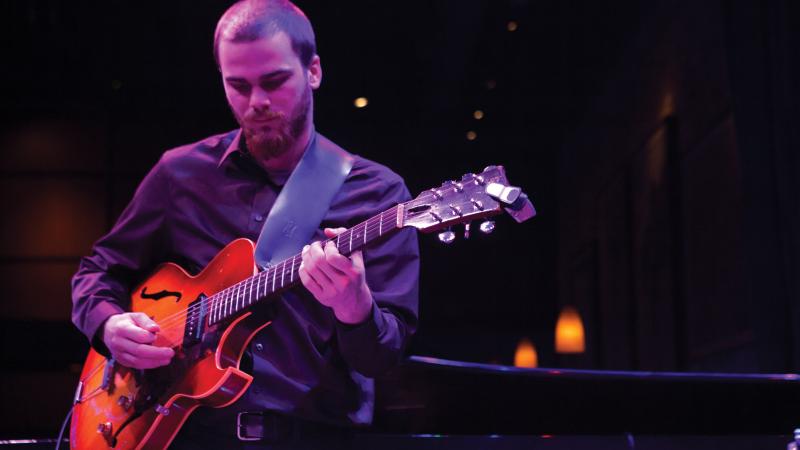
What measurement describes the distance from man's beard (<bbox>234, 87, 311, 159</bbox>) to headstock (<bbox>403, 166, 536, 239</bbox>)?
0.42 meters

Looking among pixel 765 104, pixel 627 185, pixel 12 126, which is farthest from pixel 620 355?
pixel 12 126

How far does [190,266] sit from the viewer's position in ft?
7.22

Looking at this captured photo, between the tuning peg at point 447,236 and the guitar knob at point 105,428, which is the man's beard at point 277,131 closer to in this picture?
the tuning peg at point 447,236

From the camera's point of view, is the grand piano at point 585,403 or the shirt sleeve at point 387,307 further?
the grand piano at point 585,403

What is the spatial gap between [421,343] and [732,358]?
252 inches

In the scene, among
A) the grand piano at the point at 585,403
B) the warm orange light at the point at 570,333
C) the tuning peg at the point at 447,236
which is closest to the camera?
the tuning peg at the point at 447,236

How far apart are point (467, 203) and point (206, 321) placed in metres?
0.64

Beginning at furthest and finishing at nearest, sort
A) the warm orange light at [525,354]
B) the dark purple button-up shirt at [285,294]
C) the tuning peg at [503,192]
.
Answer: the warm orange light at [525,354], the dark purple button-up shirt at [285,294], the tuning peg at [503,192]

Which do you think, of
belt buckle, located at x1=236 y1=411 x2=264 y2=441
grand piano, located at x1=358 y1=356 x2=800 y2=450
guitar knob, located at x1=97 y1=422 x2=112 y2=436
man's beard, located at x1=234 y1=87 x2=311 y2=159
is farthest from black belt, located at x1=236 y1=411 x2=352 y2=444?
grand piano, located at x1=358 y1=356 x2=800 y2=450

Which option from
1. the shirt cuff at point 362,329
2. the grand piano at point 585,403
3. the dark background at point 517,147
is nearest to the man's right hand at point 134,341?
the shirt cuff at point 362,329

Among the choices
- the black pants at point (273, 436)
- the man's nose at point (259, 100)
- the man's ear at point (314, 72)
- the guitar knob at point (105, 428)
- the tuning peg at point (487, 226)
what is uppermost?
the man's ear at point (314, 72)

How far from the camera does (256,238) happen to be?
82.8 inches

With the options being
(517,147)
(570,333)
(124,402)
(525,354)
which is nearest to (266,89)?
(124,402)

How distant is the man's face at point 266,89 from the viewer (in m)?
2.07
